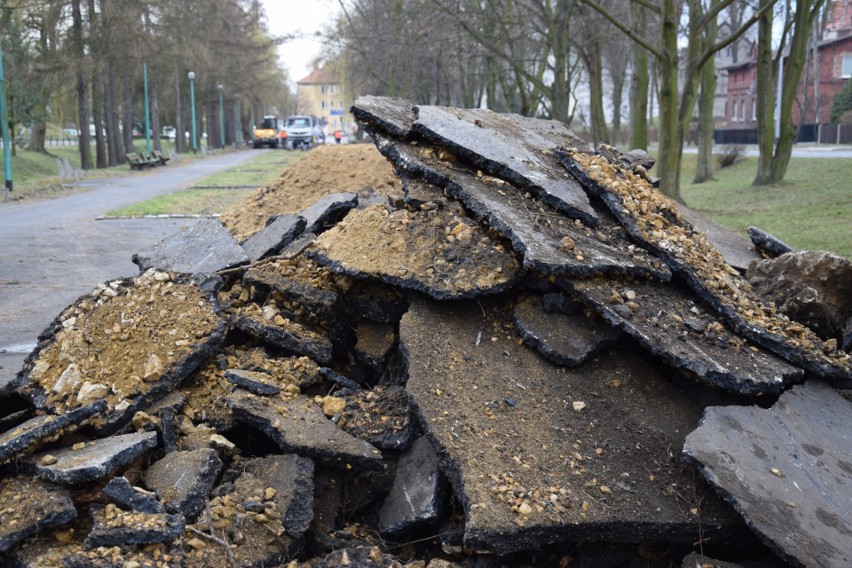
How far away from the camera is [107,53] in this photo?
26.2 metres

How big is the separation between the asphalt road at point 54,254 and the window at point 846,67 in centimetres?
4942

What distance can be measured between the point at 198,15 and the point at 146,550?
34566 millimetres

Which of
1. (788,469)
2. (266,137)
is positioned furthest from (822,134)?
(788,469)

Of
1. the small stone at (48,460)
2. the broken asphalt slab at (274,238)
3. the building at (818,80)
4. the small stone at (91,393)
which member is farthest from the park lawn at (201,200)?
the building at (818,80)

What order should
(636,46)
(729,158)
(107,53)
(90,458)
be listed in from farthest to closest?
(729,158)
(107,53)
(636,46)
(90,458)

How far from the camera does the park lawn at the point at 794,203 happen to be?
411 inches

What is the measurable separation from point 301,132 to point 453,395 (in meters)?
53.0

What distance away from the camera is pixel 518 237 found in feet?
14.9

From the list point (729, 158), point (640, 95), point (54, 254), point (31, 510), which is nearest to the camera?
point (31, 510)

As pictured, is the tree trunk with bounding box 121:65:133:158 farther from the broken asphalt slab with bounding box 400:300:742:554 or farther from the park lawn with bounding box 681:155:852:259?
the broken asphalt slab with bounding box 400:300:742:554

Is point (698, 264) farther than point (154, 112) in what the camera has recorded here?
No

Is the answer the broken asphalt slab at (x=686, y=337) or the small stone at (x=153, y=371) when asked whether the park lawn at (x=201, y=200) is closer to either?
the small stone at (x=153, y=371)

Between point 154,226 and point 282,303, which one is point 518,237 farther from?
point 154,226

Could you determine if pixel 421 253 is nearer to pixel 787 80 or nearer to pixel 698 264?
pixel 698 264
